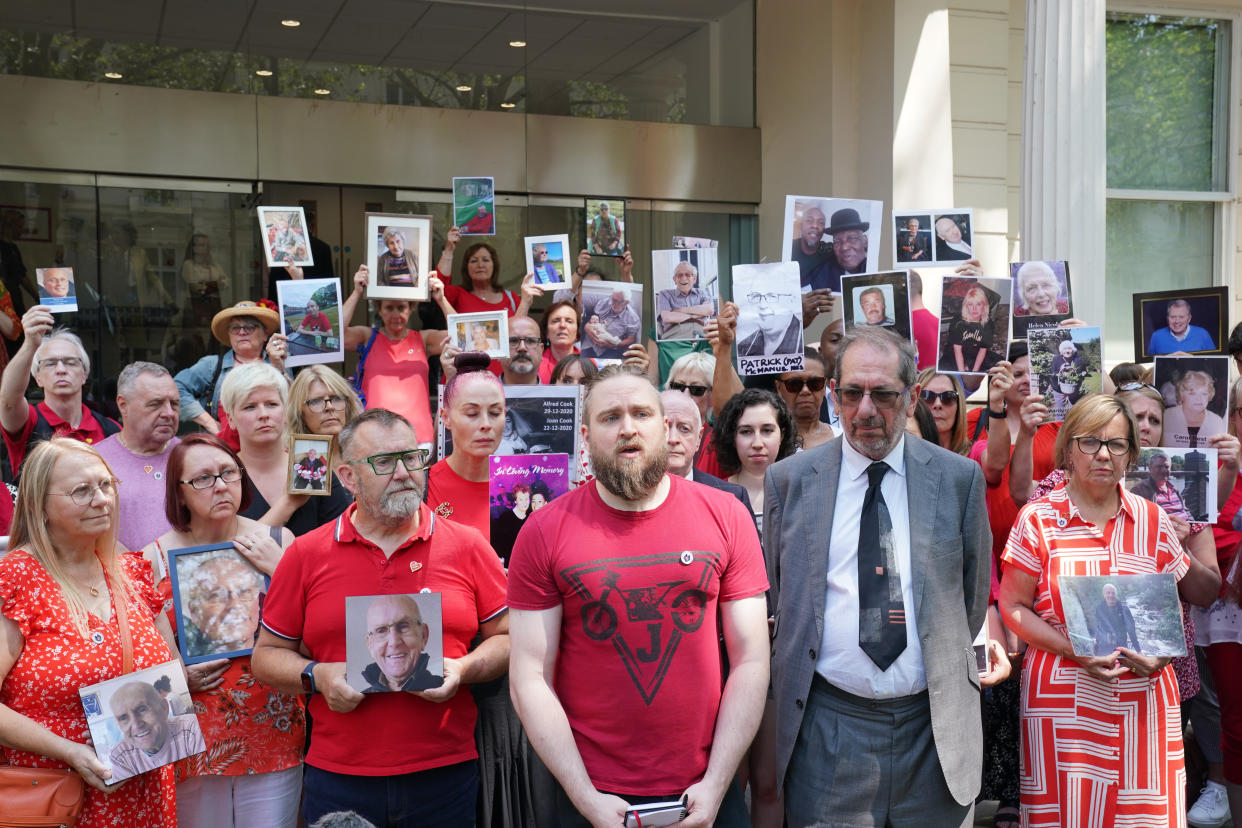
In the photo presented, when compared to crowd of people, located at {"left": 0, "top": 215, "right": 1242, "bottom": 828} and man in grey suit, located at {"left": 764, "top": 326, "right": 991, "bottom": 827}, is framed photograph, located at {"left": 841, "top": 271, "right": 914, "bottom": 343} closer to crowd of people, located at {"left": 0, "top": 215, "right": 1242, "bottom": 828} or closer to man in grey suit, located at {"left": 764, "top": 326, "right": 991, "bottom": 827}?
crowd of people, located at {"left": 0, "top": 215, "right": 1242, "bottom": 828}

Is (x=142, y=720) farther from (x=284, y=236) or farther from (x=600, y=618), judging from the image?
(x=284, y=236)

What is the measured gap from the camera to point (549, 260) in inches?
281

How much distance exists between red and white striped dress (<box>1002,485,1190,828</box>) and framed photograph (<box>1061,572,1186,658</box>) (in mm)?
79

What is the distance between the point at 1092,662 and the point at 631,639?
6.20 feet

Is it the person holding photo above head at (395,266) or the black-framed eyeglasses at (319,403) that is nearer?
the black-framed eyeglasses at (319,403)

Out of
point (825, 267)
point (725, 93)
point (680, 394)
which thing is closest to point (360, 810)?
point (680, 394)

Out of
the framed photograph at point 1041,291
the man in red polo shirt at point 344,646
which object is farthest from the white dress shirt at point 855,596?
the framed photograph at point 1041,291

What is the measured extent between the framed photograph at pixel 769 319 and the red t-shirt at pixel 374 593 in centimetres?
278

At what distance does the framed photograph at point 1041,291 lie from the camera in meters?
5.84

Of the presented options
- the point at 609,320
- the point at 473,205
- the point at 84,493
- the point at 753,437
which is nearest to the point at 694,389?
the point at 609,320

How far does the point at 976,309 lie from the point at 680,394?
1877 millimetres

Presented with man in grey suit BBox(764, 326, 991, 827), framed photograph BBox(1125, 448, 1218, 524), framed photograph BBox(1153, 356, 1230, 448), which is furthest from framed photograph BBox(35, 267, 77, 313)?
framed photograph BBox(1153, 356, 1230, 448)

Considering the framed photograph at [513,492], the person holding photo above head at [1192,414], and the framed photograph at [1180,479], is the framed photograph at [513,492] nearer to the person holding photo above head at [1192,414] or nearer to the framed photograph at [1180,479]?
the framed photograph at [1180,479]

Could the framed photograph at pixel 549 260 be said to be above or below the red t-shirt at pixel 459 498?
above
